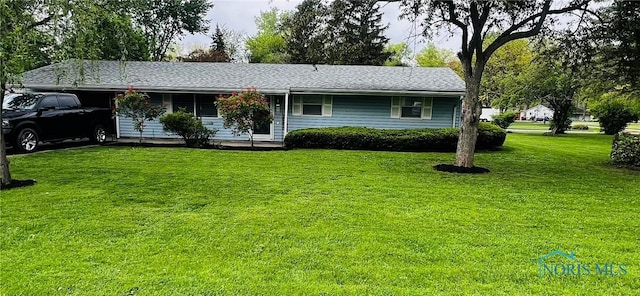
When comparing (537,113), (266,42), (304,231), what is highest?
(266,42)

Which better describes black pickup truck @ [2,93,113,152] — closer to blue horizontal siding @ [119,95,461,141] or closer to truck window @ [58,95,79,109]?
truck window @ [58,95,79,109]

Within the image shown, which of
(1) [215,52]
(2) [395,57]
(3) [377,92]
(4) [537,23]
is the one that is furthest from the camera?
(2) [395,57]

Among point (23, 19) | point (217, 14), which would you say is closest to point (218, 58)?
point (217, 14)

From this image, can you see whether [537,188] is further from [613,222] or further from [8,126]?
[8,126]

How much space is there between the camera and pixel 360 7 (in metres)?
8.91

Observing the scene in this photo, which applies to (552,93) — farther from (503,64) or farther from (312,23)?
(312,23)

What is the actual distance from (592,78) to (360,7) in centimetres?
999

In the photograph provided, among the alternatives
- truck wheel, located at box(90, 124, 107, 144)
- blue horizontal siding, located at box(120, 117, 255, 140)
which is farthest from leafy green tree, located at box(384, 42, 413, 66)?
truck wheel, located at box(90, 124, 107, 144)

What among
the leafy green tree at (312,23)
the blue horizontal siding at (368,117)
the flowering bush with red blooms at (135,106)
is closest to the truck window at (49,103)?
the flowering bush with red blooms at (135,106)

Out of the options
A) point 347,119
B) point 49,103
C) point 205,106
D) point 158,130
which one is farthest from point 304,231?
point 158,130

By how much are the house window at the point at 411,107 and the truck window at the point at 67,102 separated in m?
11.1

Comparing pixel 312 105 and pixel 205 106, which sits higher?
pixel 312 105

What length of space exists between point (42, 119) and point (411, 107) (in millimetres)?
12276

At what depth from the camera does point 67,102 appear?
36.4 ft
